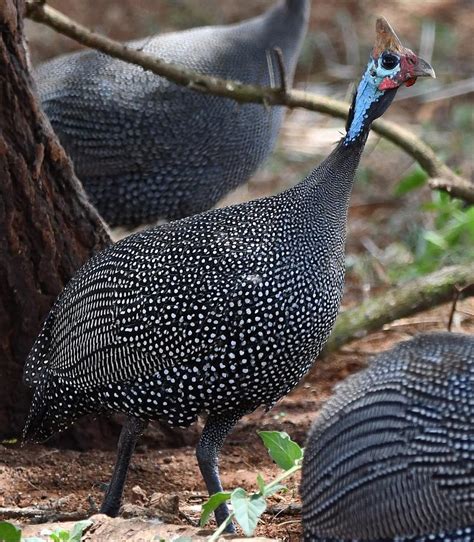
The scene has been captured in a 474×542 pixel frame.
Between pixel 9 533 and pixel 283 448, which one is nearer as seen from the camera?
pixel 9 533

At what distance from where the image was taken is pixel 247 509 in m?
2.82

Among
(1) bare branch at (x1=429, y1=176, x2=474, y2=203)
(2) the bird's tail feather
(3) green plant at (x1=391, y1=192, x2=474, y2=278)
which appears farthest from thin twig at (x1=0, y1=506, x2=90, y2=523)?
(3) green plant at (x1=391, y1=192, x2=474, y2=278)

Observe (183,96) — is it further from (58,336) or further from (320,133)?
(320,133)

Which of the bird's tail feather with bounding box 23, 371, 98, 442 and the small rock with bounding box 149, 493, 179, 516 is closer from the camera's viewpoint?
→ the small rock with bounding box 149, 493, 179, 516

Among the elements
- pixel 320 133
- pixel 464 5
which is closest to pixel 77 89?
pixel 320 133

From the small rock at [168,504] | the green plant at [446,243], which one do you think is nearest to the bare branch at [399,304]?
the green plant at [446,243]

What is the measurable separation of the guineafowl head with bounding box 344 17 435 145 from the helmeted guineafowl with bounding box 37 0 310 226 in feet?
4.99

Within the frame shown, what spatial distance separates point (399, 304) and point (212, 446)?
1.58 m

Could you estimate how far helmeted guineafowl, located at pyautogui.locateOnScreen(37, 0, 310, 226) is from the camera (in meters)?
5.08

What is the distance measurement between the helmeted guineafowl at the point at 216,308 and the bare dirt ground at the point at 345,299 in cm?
34

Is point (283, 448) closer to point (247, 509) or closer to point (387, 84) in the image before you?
point (247, 509)

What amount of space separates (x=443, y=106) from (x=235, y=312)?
5837 mm

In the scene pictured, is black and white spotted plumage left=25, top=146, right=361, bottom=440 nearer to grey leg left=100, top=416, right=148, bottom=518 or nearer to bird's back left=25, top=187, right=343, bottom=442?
bird's back left=25, top=187, right=343, bottom=442

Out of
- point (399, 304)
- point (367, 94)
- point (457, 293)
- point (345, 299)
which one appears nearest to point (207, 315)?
point (367, 94)
